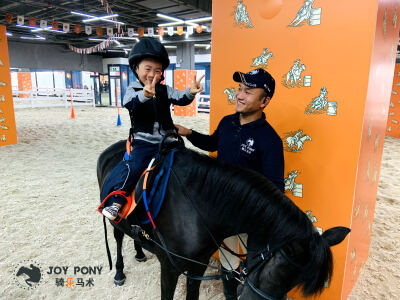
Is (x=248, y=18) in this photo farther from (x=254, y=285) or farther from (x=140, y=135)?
(x=254, y=285)

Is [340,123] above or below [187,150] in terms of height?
above

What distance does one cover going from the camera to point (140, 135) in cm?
160

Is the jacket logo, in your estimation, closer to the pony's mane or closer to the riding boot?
the pony's mane

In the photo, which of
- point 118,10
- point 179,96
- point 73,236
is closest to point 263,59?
point 179,96

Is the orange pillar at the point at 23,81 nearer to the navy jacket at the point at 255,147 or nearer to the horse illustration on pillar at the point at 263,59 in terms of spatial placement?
the horse illustration on pillar at the point at 263,59

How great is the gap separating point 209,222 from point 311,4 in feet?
4.78

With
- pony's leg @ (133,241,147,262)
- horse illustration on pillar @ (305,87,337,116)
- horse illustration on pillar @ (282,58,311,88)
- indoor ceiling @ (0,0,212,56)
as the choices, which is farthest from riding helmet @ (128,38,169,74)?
indoor ceiling @ (0,0,212,56)

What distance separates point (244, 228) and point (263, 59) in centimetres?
127

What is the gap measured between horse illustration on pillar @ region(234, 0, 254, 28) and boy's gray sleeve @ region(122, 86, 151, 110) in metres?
0.99

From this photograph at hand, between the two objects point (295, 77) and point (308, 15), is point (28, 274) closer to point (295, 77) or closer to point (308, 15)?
point (295, 77)

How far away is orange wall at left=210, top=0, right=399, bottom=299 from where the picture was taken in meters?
1.52

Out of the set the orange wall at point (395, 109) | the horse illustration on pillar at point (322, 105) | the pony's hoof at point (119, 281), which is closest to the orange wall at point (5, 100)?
the pony's hoof at point (119, 281)

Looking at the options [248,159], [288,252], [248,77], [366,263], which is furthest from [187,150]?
[366,263]

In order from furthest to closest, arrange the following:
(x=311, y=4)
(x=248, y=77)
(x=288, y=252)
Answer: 1. (x=311, y=4)
2. (x=248, y=77)
3. (x=288, y=252)
